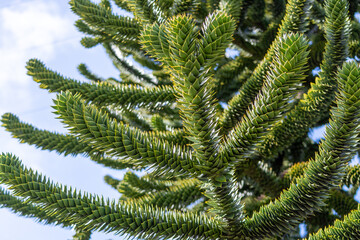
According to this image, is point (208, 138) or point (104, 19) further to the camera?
point (104, 19)

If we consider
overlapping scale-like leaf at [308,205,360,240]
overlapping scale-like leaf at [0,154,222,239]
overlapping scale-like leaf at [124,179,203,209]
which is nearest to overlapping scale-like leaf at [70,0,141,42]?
overlapping scale-like leaf at [124,179,203,209]

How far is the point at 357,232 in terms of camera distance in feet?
3.05

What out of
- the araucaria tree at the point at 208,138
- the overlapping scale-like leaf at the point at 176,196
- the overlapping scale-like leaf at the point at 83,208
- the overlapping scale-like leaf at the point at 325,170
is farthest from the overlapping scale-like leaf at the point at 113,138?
the overlapping scale-like leaf at the point at 176,196

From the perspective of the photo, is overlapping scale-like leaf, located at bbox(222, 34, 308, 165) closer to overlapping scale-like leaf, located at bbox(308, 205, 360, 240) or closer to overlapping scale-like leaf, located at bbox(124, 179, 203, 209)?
overlapping scale-like leaf, located at bbox(308, 205, 360, 240)

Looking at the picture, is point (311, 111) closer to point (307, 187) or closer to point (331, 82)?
point (331, 82)

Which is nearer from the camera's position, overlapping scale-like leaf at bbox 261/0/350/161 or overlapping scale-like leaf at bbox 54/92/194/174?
overlapping scale-like leaf at bbox 54/92/194/174

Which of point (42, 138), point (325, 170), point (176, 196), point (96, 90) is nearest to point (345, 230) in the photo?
point (325, 170)

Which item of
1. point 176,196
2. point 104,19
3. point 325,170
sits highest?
point 104,19

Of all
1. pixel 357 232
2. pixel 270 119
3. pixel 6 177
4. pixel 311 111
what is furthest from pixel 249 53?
pixel 6 177

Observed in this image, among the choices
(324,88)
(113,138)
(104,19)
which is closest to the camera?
(113,138)

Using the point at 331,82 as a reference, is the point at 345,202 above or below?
below

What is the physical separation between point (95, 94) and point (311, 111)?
3.34 ft

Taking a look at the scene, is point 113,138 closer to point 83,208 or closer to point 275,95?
point 83,208

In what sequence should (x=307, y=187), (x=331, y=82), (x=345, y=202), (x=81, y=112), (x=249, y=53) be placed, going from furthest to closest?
(x=249, y=53) < (x=345, y=202) < (x=331, y=82) < (x=307, y=187) < (x=81, y=112)
